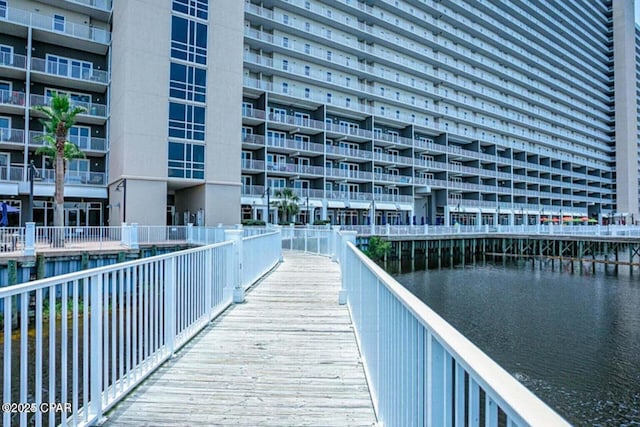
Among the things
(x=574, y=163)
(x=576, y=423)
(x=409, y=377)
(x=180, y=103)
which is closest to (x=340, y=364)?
(x=409, y=377)

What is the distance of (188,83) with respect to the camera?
28.8 metres

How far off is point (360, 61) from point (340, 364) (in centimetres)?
4584

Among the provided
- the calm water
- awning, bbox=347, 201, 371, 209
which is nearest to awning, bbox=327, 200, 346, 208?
awning, bbox=347, 201, 371, 209

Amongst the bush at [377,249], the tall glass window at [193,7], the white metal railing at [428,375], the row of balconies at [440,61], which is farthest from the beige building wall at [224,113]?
the white metal railing at [428,375]

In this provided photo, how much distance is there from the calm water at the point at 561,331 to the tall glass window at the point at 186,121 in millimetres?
Result: 18007

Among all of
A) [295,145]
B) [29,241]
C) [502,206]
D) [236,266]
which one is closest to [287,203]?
[295,145]

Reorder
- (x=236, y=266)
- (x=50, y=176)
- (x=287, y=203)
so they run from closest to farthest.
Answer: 1. (x=236, y=266)
2. (x=50, y=176)
3. (x=287, y=203)

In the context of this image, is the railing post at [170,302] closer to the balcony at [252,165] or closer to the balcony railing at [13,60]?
the balcony railing at [13,60]

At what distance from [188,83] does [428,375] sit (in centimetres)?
3046

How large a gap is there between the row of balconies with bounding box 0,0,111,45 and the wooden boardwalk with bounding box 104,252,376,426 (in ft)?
98.2

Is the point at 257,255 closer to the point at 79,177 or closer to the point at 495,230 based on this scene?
the point at 79,177

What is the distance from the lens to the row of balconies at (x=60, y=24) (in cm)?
2612

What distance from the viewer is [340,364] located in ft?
16.3

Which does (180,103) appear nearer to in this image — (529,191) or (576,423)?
(576,423)
